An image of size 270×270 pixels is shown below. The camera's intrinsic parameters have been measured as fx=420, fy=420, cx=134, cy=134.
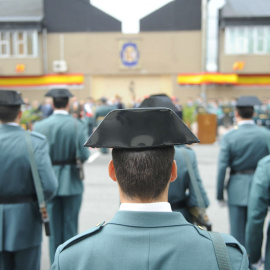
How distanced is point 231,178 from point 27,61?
26380mm

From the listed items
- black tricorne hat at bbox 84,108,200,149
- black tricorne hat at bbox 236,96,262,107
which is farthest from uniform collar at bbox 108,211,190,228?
black tricorne hat at bbox 236,96,262,107

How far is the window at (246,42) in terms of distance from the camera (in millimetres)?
28250

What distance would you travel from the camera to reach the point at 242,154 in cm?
452

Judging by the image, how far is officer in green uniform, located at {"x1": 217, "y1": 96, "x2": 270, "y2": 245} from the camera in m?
4.51

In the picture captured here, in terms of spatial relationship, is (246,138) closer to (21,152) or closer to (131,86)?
(21,152)

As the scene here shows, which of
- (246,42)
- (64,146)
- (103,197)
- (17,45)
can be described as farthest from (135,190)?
(17,45)

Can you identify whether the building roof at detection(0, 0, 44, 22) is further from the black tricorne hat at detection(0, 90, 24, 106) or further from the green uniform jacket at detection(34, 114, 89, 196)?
the green uniform jacket at detection(34, 114, 89, 196)

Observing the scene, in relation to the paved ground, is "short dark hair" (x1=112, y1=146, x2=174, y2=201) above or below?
above

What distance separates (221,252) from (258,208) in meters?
1.90

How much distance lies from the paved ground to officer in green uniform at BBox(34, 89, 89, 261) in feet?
1.53

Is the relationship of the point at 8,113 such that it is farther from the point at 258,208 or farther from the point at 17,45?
the point at 17,45

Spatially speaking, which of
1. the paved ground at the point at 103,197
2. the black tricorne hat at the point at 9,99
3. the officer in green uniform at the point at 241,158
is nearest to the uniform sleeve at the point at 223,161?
the officer in green uniform at the point at 241,158

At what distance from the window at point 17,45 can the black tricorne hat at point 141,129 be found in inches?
1113

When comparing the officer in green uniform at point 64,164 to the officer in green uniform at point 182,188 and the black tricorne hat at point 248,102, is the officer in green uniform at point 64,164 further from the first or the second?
the black tricorne hat at point 248,102
